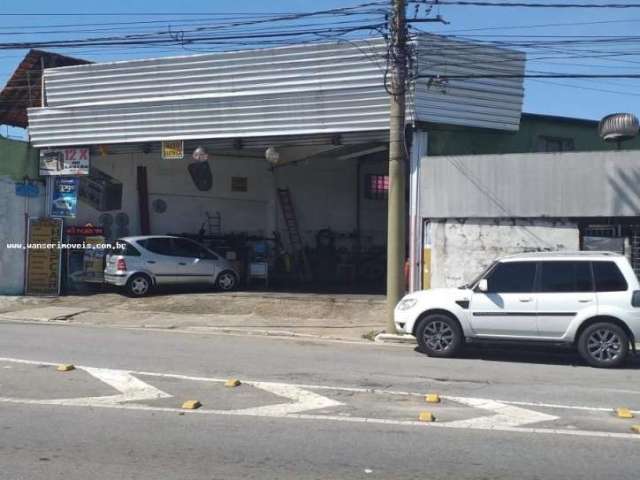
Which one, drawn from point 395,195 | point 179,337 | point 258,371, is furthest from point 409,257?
point 258,371

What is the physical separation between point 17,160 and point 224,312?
7.94 meters

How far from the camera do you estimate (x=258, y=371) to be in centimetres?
1007

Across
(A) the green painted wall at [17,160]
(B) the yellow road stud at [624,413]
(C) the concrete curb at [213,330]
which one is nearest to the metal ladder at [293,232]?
(A) the green painted wall at [17,160]

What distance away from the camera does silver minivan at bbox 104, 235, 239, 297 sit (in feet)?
63.9

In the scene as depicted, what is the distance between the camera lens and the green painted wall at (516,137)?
1742 centimetres

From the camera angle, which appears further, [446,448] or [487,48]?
[487,48]

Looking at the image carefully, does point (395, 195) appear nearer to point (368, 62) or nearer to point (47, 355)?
point (368, 62)

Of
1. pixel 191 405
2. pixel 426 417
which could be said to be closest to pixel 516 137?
pixel 426 417

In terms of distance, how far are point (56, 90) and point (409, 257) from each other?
11065 millimetres

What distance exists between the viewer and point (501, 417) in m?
7.48

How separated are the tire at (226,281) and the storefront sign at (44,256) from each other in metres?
4.67

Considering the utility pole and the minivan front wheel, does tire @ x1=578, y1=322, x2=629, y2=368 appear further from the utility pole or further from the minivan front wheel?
the minivan front wheel

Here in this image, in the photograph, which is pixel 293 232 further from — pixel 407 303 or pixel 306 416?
pixel 306 416

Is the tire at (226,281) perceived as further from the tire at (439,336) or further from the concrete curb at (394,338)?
the tire at (439,336)
